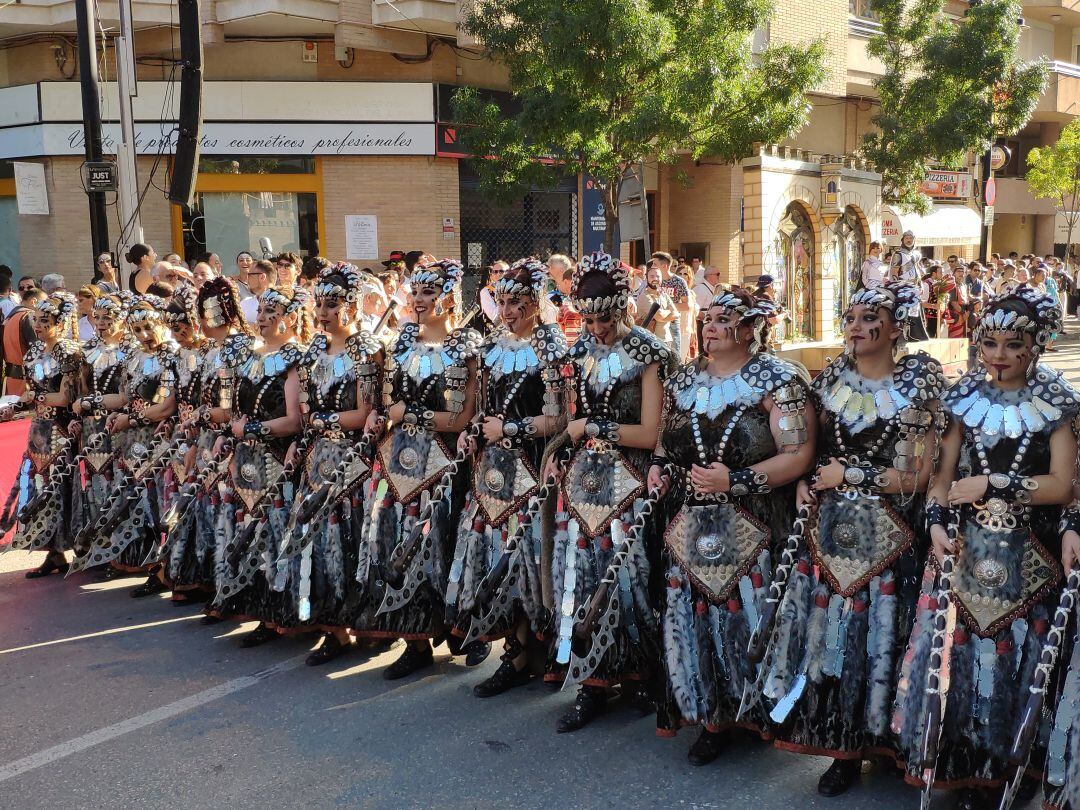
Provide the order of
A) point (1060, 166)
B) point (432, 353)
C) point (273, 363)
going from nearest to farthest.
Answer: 1. point (432, 353)
2. point (273, 363)
3. point (1060, 166)

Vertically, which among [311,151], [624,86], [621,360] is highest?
[624,86]

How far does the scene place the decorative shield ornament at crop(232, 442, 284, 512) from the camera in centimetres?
551

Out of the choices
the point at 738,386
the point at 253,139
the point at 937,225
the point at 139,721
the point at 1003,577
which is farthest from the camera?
the point at 937,225

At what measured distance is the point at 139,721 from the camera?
4.63 metres

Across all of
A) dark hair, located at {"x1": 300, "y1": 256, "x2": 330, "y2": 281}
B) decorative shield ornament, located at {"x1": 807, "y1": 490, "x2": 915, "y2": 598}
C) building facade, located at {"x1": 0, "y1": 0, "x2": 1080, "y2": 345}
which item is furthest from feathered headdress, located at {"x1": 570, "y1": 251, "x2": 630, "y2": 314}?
building facade, located at {"x1": 0, "y1": 0, "x2": 1080, "y2": 345}

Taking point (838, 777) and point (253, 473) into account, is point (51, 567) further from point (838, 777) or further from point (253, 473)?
point (838, 777)

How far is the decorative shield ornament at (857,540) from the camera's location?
3.72 m

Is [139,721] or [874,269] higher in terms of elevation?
[874,269]

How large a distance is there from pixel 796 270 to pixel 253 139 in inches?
386

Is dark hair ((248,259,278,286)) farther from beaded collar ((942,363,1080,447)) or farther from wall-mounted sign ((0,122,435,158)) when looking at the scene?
wall-mounted sign ((0,122,435,158))

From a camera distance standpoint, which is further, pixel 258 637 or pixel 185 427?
pixel 185 427

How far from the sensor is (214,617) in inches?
228

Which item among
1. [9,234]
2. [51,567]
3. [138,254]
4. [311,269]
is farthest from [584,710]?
[9,234]

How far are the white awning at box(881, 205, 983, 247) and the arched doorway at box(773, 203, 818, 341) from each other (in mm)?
6502
